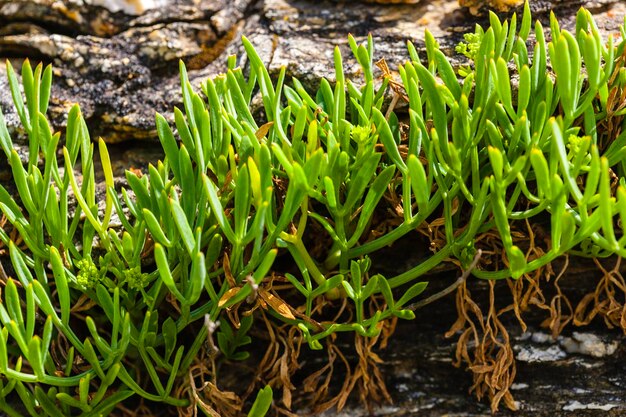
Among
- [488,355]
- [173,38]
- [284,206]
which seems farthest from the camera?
[173,38]

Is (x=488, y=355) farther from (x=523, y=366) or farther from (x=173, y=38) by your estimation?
(x=173, y=38)

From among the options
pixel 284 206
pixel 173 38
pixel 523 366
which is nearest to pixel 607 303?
pixel 523 366

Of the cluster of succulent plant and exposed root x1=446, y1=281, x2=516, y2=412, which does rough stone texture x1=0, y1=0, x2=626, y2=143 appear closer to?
the cluster of succulent plant

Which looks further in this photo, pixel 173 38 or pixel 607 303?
pixel 173 38

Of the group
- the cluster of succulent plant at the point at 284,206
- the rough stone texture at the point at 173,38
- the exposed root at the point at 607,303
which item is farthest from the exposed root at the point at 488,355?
the rough stone texture at the point at 173,38

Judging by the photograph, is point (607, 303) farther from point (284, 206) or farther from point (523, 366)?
point (284, 206)

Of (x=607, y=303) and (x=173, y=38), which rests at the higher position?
(x=173, y=38)

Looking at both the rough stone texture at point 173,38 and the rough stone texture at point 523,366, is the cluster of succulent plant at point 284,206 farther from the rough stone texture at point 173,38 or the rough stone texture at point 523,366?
the rough stone texture at point 173,38

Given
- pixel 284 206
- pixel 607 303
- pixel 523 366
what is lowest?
pixel 523 366

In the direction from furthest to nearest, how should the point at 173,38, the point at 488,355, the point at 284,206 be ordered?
the point at 173,38 < the point at 488,355 < the point at 284,206

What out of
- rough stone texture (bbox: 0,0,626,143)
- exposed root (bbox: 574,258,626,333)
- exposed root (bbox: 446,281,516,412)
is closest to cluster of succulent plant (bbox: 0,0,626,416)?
exposed root (bbox: 446,281,516,412)
